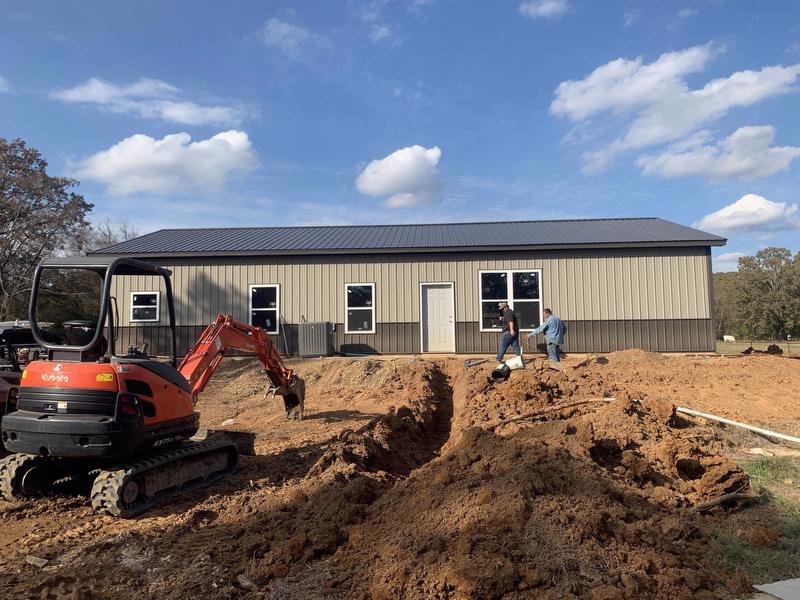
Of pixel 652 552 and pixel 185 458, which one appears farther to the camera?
pixel 185 458

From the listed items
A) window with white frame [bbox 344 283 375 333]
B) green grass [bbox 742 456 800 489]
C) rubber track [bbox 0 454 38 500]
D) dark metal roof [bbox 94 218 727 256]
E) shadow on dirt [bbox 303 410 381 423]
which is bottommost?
shadow on dirt [bbox 303 410 381 423]

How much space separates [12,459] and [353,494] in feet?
12.6

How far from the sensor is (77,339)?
5.54 metres

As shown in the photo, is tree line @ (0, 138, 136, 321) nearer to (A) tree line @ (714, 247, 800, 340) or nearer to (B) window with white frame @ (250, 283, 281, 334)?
(B) window with white frame @ (250, 283, 281, 334)

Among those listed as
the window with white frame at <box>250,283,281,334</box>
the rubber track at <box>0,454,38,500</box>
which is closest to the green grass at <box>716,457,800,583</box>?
the rubber track at <box>0,454,38,500</box>

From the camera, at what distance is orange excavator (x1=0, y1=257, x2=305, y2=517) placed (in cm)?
504

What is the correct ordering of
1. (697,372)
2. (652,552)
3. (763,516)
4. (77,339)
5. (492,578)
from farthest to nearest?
(697,372) < (77,339) < (763,516) < (652,552) < (492,578)

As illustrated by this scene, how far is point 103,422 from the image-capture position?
4.97 meters

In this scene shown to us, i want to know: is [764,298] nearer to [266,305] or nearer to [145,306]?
[266,305]

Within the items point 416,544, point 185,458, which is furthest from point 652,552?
point 185,458

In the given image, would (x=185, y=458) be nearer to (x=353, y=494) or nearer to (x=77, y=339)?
(x=77, y=339)

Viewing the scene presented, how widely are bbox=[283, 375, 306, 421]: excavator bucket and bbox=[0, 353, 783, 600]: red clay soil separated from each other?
6.56 ft

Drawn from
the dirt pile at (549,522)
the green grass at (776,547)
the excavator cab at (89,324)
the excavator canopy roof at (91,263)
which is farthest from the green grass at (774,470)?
the excavator canopy roof at (91,263)

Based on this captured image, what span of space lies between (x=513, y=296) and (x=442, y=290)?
2238 mm
